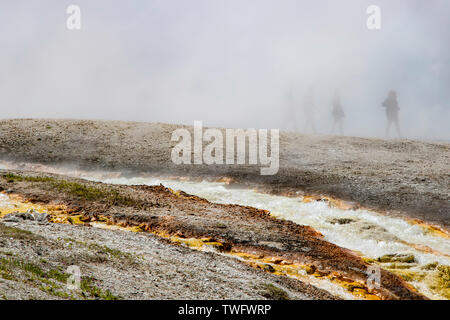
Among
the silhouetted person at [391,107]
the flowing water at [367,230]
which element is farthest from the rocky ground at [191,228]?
the silhouetted person at [391,107]

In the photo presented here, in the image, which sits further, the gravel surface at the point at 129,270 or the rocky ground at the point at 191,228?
the rocky ground at the point at 191,228

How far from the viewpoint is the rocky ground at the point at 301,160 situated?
32.8 metres

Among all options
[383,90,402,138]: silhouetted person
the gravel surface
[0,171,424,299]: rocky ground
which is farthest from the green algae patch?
[383,90,402,138]: silhouetted person

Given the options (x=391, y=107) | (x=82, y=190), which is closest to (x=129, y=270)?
(x=82, y=190)

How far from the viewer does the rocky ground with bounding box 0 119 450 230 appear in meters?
32.8

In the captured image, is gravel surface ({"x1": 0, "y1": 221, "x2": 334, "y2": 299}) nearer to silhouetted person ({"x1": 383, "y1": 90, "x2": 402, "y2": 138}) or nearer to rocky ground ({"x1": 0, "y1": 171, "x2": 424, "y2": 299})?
rocky ground ({"x1": 0, "y1": 171, "x2": 424, "y2": 299})

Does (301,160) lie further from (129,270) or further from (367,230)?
(129,270)

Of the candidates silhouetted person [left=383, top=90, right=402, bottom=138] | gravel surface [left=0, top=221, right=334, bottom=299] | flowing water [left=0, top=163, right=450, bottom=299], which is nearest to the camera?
gravel surface [left=0, top=221, right=334, bottom=299]

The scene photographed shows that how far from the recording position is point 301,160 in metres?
42.0

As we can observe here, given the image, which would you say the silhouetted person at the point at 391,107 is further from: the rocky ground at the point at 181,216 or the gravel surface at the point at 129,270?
the gravel surface at the point at 129,270

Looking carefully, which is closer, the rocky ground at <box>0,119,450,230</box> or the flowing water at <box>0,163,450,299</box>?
the flowing water at <box>0,163,450,299</box>

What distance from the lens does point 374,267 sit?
813 inches

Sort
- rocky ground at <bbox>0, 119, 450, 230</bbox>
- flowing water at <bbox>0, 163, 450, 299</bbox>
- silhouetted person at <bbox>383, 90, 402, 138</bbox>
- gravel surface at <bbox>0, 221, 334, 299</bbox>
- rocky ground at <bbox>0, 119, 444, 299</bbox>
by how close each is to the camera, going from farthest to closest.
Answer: silhouetted person at <bbox>383, 90, 402, 138</bbox> → rocky ground at <bbox>0, 119, 450, 230</bbox> → flowing water at <bbox>0, 163, 450, 299</bbox> → rocky ground at <bbox>0, 119, 444, 299</bbox> → gravel surface at <bbox>0, 221, 334, 299</bbox>
